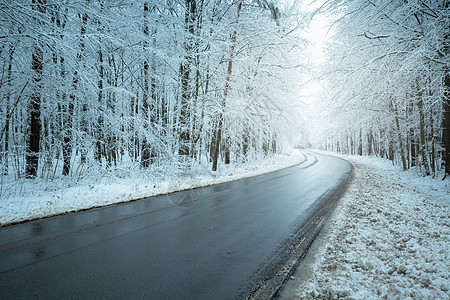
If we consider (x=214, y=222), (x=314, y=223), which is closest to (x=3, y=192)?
(x=214, y=222)

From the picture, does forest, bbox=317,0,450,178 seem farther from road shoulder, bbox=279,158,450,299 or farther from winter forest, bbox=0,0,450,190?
road shoulder, bbox=279,158,450,299

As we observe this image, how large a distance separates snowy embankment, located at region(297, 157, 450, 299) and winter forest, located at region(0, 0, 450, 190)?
4.10m

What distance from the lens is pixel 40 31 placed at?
5871 mm

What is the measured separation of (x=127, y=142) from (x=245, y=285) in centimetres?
951

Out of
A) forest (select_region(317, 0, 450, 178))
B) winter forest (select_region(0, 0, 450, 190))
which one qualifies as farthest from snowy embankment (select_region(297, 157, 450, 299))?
winter forest (select_region(0, 0, 450, 190))

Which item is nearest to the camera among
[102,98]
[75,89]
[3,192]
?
[3,192]

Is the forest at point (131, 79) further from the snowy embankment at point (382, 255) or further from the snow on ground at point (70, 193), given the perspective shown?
the snowy embankment at point (382, 255)

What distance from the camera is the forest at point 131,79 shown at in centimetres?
707

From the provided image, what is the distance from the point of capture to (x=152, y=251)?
3.90 m

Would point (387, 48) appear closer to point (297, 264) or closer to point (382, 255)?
point (382, 255)

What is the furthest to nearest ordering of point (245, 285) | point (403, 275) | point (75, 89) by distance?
1. point (75, 89)
2. point (403, 275)
3. point (245, 285)

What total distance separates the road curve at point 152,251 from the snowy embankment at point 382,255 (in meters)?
0.62

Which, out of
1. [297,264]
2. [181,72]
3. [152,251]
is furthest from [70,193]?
[181,72]

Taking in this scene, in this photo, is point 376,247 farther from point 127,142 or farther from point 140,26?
point 140,26
